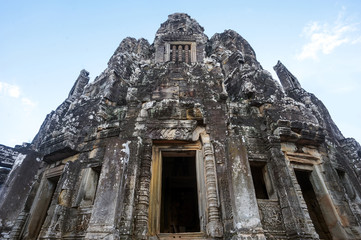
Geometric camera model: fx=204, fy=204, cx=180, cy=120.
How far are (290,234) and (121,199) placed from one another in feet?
14.1

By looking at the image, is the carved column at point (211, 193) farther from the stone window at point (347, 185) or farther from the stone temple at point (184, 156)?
the stone window at point (347, 185)

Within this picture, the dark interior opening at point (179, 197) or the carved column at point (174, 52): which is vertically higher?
the carved column at point (174, 52)

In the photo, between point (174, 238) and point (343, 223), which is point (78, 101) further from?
point (343, 223)

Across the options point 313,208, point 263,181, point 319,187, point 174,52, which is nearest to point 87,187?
point 263,181

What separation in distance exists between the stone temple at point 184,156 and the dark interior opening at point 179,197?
0.12m

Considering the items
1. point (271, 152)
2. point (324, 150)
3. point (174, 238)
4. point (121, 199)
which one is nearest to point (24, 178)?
point (121, 199)

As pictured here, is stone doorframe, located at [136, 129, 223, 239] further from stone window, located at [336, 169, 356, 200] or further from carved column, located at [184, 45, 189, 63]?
carved column, located at [184, 45, 189, 63]

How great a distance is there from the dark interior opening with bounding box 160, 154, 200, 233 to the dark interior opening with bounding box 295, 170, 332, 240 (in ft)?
15.9

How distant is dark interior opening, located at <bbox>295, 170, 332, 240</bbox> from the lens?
820 cm

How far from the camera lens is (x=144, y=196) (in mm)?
5113

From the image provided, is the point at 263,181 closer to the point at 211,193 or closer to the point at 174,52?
the point at 211,193

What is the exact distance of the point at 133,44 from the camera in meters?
15.2

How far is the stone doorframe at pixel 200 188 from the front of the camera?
482 centimetres

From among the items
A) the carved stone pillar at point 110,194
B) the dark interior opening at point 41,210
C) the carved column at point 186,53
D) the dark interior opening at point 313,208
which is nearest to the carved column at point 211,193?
the carved stone pillar at point 110,194
